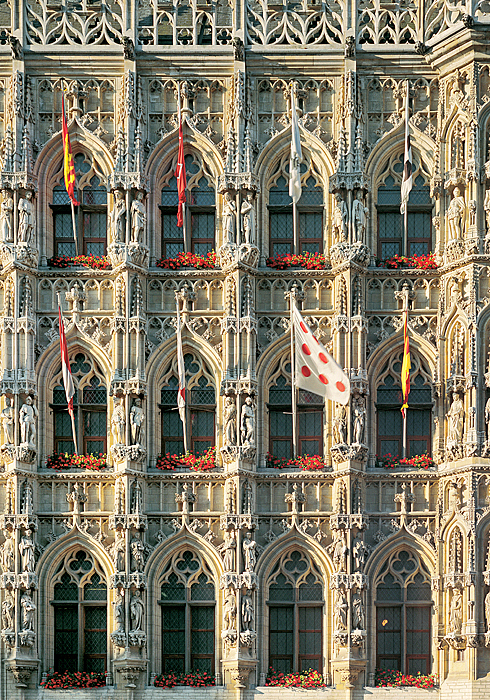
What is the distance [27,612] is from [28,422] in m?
4.51

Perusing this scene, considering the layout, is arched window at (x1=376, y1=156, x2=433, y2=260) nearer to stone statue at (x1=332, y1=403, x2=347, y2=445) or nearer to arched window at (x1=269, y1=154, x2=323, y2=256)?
arched window at (x1=269, y1=154, x2=323, y2=256)

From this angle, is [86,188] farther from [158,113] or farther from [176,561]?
[176,561]

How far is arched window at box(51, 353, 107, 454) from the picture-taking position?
37.9 metres

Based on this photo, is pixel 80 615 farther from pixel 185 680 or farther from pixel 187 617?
pixel 185 680

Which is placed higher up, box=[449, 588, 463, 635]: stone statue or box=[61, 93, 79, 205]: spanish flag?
box=[61, 93, 79, 205]: spanish flag

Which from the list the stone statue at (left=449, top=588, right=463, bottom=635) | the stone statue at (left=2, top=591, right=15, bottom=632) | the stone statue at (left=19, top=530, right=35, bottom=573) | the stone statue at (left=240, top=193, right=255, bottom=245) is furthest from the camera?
the stone statue at (left=240, top=193, right=255, bottom=245)

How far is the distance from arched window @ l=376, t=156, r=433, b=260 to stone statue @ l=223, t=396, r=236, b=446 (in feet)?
17.7

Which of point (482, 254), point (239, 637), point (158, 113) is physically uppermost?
point (158, 113)

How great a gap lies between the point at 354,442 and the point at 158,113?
9651 millimetres

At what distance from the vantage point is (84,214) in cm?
3884

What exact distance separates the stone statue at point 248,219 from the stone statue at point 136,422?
4.79 meters

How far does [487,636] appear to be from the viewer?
117ft

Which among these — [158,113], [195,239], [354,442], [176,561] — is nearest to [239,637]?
[176,561]

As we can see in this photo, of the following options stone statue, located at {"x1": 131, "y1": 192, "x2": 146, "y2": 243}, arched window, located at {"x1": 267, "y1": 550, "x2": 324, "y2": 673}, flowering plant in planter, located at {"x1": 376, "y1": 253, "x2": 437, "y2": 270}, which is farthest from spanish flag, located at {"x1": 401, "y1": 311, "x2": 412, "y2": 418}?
stone statue, located at {"x1": 131, "y1": 192, "x2": 146, "y2": 243}
